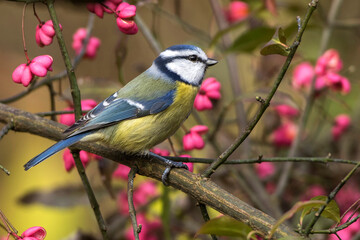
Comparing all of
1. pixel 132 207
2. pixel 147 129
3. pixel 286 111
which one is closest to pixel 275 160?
pixel 132 207

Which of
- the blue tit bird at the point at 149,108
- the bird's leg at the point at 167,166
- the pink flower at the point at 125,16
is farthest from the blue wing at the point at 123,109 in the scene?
the pink flower at the point at 125,16

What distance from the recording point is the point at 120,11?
4.81 ft

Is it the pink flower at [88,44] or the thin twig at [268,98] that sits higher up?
the pink flower at [88,44]

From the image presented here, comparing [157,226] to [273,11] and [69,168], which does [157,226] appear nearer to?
[69,168]

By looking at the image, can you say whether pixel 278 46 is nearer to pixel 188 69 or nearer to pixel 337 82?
pixel 188 69

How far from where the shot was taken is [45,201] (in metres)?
2.11

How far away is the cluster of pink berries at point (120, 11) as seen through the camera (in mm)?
1449

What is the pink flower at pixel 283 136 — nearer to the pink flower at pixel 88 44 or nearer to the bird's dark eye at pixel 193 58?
the bird's dark eye at pixel 193 58

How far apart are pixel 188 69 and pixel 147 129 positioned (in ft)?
1.14

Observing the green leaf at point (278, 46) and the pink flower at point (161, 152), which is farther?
the pink flower at point (161, 152)

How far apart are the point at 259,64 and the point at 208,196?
4.19ft

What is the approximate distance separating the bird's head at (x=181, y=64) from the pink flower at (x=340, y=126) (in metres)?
0.70

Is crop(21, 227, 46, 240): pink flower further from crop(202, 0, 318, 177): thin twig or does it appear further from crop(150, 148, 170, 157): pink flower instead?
crop(150, 148, 170, 157): pink flower

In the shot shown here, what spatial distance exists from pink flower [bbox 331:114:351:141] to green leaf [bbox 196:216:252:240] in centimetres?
142
